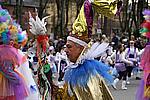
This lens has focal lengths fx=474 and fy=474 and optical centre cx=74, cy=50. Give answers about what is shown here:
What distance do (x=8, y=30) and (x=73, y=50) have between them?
78 cm

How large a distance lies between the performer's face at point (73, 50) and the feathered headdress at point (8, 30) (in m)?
0.65

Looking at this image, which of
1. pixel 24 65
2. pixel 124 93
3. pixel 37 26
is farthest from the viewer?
pixel 124 93

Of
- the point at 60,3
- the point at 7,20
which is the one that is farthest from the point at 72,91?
the point at 60,3

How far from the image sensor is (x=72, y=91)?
16.8ft

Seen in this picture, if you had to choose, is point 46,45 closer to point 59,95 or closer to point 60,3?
point 59,95

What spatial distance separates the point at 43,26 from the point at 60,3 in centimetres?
2601

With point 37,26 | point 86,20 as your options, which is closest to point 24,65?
point 86,20

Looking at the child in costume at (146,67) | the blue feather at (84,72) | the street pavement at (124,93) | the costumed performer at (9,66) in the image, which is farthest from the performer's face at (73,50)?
the street pavement at (124,93)

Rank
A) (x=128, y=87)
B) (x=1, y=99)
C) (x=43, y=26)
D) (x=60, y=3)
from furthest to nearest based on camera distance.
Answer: (x=60, y=3)
(x=128, y=87)
(x=43, y=26)
(x=1, y=99)

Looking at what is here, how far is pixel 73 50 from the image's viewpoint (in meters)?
5.18

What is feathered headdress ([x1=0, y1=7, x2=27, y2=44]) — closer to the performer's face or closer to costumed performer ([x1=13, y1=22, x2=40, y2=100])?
costumed performer ([x1=13, y1=22, x2=40, y2=100])

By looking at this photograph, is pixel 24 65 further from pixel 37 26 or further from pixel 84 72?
pixel 37 26

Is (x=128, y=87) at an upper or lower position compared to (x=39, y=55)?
lower

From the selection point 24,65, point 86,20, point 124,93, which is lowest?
point 124,93
